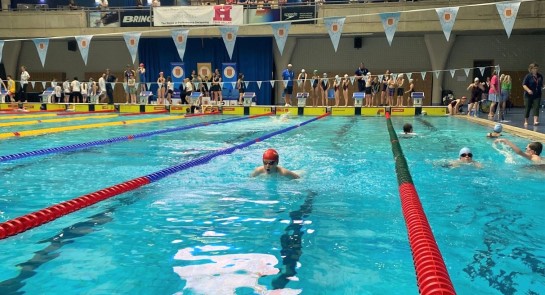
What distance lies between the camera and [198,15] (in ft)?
66.8

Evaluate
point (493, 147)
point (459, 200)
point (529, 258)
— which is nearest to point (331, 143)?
point (493, 147)

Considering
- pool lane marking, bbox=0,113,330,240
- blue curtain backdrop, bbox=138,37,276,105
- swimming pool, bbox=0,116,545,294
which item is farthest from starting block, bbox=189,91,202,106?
pool lane marking, bbox=0,113,330,240

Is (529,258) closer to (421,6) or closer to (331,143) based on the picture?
(331,143)

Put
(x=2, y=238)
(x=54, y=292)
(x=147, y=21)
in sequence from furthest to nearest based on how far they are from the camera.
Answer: (x=147, y=21)
(x=2, y=238)
(x=54, y=292)

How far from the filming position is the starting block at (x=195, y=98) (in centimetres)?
1870

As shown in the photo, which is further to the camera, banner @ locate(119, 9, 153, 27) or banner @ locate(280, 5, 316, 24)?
banner @ locate(119, 9, 153, 27)

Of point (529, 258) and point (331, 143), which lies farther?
point (331, 143)

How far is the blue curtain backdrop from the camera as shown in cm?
2241

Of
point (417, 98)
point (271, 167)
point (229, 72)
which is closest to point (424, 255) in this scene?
point (271, 167)

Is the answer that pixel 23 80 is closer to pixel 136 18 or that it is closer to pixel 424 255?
pixel 136 18

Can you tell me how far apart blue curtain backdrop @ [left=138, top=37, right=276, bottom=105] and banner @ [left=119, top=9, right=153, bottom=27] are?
2011 millimetres

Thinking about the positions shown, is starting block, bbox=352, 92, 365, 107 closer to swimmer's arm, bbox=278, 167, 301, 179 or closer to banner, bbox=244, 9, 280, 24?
banner, bbox=244, 9, 280, 24

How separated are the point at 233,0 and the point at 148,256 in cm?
1994

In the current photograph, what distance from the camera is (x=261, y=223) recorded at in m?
3.78
